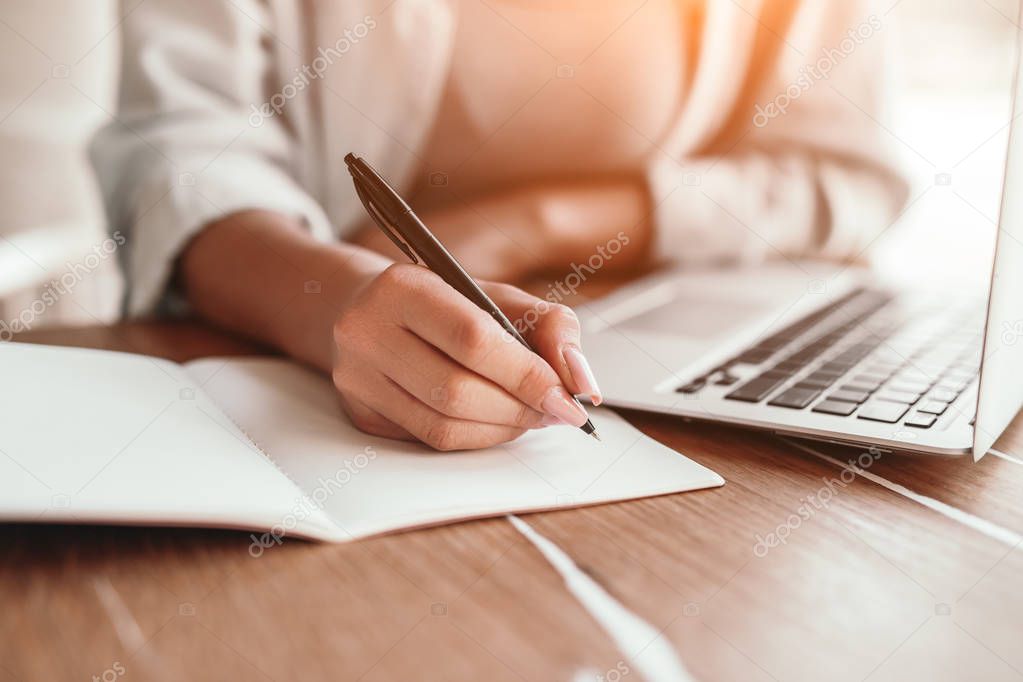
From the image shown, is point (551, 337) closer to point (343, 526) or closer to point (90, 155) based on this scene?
point (343, 526)

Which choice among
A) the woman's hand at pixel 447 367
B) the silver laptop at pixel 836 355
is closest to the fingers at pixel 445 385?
the woman's hand at pixel 447 367

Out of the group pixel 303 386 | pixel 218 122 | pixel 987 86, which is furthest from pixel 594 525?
pixel 987 86

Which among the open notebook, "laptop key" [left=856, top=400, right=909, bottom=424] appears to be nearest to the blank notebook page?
the open notebook

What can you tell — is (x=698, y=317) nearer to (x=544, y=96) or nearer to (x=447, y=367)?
(x=447, y=367)

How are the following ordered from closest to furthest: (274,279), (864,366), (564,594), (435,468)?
(564,594) < (435,468) < (864,366) < (274,279)

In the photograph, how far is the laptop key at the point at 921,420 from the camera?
0.46 meters

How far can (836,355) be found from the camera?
601mm

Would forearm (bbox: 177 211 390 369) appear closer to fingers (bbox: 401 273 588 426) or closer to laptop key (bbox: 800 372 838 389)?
fingers (bbox: 401 273 588 426)

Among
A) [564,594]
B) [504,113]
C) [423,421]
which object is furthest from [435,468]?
[504,113]

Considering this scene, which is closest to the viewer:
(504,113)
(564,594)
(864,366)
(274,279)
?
(564,594)

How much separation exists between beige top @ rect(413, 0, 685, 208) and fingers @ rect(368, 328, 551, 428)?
0.71 metres

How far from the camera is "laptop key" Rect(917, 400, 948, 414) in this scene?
18.7 inches

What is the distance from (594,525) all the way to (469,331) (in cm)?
13

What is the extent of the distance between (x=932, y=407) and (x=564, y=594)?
0.93 ft
